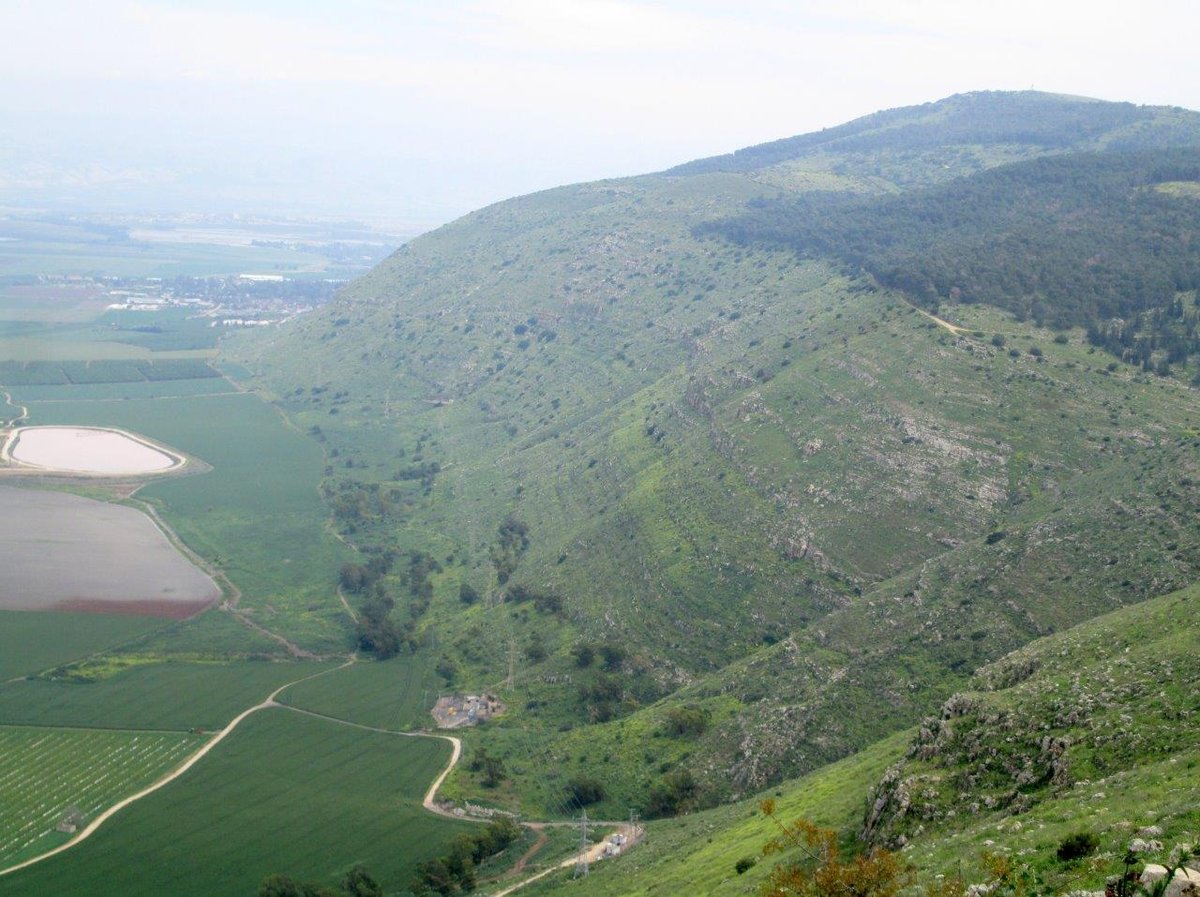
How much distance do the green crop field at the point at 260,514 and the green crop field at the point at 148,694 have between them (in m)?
10.9

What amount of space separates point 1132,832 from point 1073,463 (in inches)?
2898

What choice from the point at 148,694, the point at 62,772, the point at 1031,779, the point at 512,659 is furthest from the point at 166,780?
the point at 1031,779

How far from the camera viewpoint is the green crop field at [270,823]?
7175cm

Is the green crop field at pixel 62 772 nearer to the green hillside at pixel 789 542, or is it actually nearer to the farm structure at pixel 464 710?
the farm structure at pixel 464 710

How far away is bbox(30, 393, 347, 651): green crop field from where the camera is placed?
125 metres

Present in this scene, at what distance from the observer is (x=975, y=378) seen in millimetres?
114688

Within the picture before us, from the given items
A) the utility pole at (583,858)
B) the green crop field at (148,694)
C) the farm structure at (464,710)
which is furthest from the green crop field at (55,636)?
the utility pole at (583,858)

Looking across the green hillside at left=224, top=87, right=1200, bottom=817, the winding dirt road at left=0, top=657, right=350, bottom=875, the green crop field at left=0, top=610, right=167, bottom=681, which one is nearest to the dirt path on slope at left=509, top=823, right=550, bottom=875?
the green hillside at left=224, top=87, right=1200, bottom=817

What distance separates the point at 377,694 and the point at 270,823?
25.2m

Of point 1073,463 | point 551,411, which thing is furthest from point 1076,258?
point 551,411

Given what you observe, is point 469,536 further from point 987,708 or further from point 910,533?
point 987,708

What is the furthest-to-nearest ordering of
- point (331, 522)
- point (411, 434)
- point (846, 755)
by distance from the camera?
point (411, 434) → point (331, 522) → point (846, 755)

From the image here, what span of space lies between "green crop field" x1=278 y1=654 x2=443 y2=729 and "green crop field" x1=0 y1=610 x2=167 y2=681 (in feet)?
77.0

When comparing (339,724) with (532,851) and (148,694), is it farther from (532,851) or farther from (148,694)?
(532,851)
